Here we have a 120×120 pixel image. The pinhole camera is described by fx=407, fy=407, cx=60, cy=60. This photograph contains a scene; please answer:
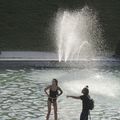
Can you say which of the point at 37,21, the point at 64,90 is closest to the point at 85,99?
the point at 64,90

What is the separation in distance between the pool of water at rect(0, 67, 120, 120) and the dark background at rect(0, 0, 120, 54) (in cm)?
1348

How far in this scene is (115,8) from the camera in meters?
56.8

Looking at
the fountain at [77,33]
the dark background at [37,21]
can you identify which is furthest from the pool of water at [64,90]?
the dark background at [37,21]

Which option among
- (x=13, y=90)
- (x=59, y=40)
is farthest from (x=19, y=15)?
(x=13, y=90)

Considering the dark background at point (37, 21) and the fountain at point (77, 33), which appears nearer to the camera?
the fountain at point (77, 33)

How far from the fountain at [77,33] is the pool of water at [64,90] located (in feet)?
22.9

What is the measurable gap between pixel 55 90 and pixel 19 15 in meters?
36.5

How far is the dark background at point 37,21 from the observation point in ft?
150

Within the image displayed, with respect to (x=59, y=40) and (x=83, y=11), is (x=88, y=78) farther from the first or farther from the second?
(x=83, y=11)

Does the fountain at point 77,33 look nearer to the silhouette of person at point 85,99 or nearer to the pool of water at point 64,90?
the pool of water at point 64,90

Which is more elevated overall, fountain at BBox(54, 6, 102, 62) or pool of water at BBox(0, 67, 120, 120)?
fountain at BBox(54, 6, 102, 62)

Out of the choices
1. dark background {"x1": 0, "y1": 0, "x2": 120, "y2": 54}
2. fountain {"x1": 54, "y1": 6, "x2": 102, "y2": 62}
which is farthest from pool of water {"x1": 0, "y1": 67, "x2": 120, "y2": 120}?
dark background {"x1": 0, "y1": 0, "x2": 120, "y2": 54}

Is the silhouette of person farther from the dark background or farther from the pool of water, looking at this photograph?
the dark background

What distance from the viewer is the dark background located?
4562cm
